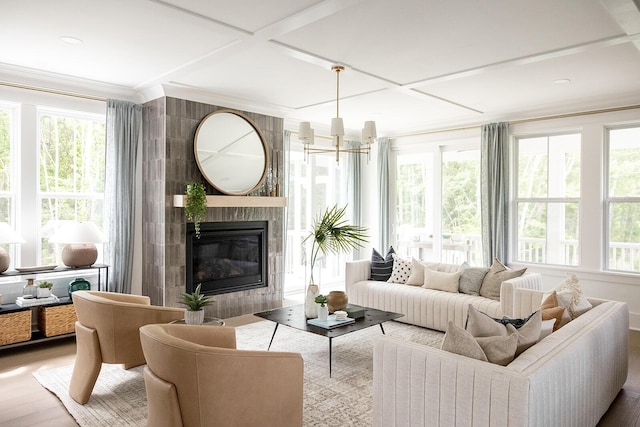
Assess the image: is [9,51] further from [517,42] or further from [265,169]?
[517,42]

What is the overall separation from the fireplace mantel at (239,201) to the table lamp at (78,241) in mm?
829

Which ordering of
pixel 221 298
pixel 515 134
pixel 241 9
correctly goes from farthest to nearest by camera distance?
pixel 515 134 → pixel 221 298 → pixel 241 9

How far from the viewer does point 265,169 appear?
5.64m

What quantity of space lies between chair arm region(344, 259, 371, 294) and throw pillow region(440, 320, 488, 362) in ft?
11.2

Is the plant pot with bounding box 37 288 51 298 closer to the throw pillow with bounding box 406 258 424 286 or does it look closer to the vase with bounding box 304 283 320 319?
the vase with bounding box 304 283 320 319

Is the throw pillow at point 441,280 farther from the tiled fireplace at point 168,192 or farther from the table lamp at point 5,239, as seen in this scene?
the table lamp at point 5,239

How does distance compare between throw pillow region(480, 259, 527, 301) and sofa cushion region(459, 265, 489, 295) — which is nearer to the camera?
throw pillow region(480, 259, 527, 301)

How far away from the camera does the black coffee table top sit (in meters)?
3.58

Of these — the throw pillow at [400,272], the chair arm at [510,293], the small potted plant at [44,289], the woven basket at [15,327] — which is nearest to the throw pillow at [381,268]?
the throw pillow at [400,272]

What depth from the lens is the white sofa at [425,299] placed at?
439cm

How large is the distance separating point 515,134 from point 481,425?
494 cm

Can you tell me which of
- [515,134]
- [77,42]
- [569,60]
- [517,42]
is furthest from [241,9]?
[515,134]

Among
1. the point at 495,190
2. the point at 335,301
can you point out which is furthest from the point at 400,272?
the point at 495,190

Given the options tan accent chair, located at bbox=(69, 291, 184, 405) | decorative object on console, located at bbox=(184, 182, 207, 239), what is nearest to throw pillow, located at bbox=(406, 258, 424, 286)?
decorative object on console, located at bbox=(184, 182, 207, 239)
